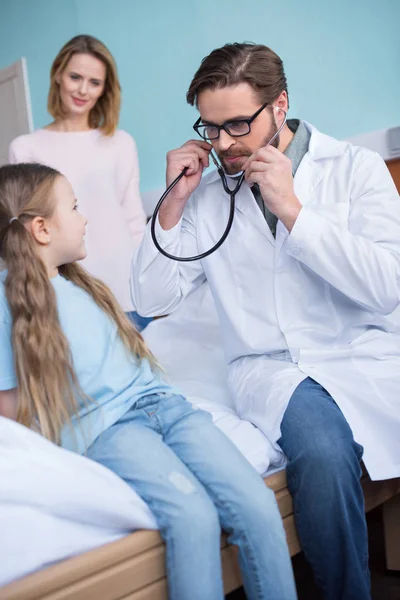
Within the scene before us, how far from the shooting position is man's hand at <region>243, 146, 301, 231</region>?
145cm

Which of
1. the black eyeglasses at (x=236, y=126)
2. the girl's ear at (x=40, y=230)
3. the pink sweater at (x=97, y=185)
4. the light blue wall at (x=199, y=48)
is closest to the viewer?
the girl's ear at (x=40, y=230)

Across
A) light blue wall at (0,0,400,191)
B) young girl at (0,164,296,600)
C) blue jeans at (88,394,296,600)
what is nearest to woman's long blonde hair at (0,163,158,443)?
young girl at (0,164,296,600)

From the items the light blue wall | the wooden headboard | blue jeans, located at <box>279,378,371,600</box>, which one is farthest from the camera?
the light blue wall

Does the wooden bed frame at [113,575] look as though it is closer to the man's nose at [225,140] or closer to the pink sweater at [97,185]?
the man's nose at [225,140]

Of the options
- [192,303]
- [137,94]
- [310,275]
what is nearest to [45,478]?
[310,275]

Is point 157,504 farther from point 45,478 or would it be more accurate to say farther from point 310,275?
point 310,275

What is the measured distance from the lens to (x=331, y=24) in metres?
2.57

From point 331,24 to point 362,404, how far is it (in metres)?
1.64

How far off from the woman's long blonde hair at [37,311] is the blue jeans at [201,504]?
0.11 meters

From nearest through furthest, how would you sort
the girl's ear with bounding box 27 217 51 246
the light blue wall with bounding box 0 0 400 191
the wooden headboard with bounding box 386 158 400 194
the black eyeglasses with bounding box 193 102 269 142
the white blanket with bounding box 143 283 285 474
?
the girl's ear with bounding box 27 217 51 246, the black eyeglasses with bounding box 193 102 269 142, the white blanket with bounding box 143 283 285 474, the wooden headboard with bounding box 386 158 400 194, the light blue wall with bounding box 0 0 400 191

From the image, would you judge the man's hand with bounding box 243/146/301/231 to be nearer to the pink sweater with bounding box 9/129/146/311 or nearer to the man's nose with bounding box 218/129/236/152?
the man's nose with bounding box 218/129/236/152

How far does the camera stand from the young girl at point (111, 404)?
3.69 ft

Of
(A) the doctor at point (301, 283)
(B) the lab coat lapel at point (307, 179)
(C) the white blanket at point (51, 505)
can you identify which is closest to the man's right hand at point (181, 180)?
(A) the doctor at point (301, 283)

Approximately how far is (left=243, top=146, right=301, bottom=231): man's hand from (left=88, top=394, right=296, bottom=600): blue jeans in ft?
1.51
